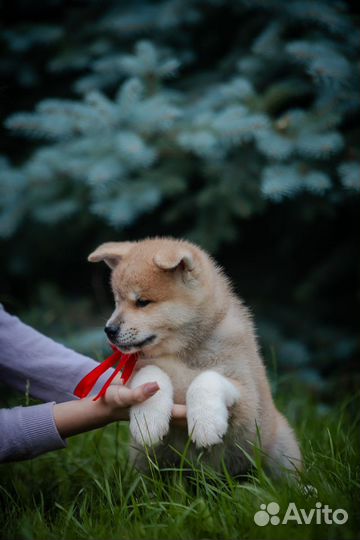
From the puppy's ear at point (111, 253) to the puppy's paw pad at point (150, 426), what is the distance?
75 centimetres

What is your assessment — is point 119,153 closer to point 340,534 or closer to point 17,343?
point 17,343

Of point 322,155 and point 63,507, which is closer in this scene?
point 63,507

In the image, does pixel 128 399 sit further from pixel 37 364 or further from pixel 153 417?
pixel 37 364

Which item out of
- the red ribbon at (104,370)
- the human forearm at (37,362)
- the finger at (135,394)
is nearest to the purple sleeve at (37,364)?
the human forearm at (37,362)

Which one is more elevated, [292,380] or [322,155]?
[322,155]

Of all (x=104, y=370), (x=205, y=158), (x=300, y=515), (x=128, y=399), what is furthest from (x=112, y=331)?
(x=205, y=158)

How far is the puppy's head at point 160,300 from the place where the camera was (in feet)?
7.43

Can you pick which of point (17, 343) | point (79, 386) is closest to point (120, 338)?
point (79, 386)

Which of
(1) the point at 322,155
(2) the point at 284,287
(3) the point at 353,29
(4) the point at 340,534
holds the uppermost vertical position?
(3) the point at 353,29

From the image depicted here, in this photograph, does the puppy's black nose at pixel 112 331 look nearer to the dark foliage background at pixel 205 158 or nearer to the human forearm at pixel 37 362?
the human forearm at pixel 37 362

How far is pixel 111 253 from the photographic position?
2.54 metres

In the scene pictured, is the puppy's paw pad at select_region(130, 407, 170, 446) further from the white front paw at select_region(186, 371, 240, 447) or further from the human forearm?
the human forearm

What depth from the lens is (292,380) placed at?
13.0 feet

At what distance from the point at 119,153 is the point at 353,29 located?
5.32ft
